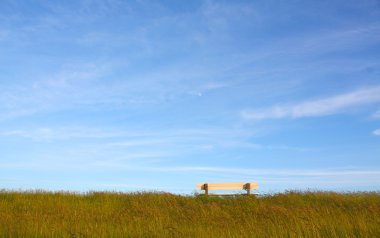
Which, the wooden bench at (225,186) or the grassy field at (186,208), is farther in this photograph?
the wooden bench at (225,186)

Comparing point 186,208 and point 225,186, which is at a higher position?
point 225,186

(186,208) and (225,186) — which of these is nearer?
(186,208)

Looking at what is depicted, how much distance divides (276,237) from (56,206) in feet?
39.8

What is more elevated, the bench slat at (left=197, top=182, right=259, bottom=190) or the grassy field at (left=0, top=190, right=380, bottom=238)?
the bench slat at (left=197, top=182, right=259, bottom=190)

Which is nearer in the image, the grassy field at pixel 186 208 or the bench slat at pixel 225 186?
the grassy field at pixel 186 208

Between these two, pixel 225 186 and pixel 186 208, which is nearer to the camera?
pixel 186 208

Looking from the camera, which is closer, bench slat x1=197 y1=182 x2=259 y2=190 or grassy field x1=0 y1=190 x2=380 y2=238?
grassy field x1=0 y1=190 x2=380 y2=238

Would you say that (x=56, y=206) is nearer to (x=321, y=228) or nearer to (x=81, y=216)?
(x=81, y=216)

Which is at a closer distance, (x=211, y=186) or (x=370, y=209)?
(x=370, y=209)

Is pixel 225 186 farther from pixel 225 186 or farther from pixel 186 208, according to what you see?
pixel 186 208

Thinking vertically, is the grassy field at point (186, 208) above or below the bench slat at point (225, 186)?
below

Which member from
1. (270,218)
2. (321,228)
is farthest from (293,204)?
(321,228)

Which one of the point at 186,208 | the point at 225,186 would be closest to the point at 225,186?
the point at 225,186

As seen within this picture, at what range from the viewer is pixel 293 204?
19.6 metres
